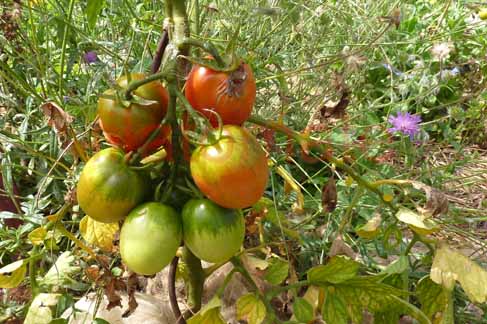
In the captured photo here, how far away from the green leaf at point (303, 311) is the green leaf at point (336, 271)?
0.13 ft

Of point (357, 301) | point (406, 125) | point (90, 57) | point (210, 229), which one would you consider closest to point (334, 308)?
point (357, 301)

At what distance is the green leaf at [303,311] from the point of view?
79 cm

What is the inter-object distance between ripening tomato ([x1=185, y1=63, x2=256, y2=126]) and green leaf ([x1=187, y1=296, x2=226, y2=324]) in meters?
0.24

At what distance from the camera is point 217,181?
1.95ft

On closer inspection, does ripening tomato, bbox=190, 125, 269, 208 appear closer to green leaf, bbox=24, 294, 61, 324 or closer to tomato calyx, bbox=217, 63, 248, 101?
tomato calyx, bbox=217, 63, 248, 101

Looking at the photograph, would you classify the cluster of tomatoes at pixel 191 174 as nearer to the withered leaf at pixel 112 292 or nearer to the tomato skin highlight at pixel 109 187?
the tomato skin highlight at pixel 109 187

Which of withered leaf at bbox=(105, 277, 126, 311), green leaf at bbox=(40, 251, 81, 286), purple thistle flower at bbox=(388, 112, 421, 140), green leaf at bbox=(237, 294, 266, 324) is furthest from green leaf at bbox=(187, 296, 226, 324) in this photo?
purple thistle flower at bbox=(388, 112, 421, 140)

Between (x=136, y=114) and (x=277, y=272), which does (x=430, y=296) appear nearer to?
(x=277, y=272)

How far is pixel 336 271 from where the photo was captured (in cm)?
78

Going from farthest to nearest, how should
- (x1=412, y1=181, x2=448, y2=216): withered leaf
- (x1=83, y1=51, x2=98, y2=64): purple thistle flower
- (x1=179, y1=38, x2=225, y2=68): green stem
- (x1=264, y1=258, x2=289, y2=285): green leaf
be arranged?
(x1=83, y1=51, x2=98, y2=64): purple thistle flower < (x1=264, y1=258, x2=289, y2=285): green leaf < (x1=412, y1=181, x2=448, y2=216): withered leaf < (x1=179, y1=38, x2=225, y2=68): green stem

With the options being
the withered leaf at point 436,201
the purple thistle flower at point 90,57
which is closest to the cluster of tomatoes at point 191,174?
the withered leaf at point 436,201

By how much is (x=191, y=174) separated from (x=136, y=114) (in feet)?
0.31

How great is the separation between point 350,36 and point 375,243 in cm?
56

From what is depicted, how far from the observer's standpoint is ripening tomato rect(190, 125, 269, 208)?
1.93ft
